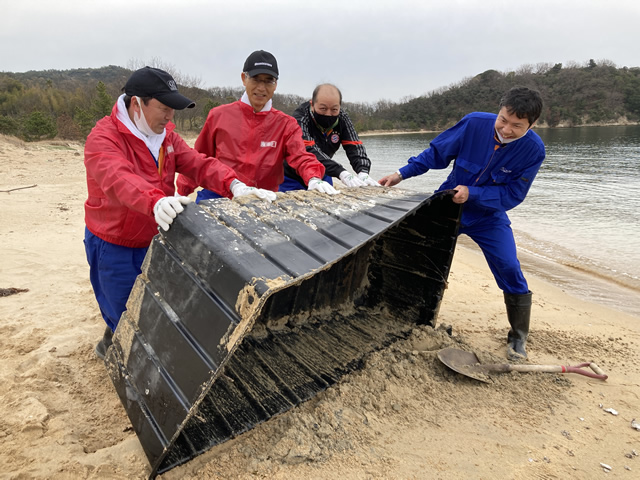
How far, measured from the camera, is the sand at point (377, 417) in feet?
6.25

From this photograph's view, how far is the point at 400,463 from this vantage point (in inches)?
76.7

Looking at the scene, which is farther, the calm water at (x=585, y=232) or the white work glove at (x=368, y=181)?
the calm water at (x=585, y=232)

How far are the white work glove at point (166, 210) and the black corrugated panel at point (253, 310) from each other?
3 cm

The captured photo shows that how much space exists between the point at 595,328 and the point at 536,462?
2.64 metres

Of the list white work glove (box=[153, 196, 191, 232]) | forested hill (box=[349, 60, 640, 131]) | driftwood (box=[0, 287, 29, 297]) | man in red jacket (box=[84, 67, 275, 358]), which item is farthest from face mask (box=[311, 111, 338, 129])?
forested hill (box=[349, 60, 640, 131])

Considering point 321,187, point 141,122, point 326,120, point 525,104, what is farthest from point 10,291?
point 525,104

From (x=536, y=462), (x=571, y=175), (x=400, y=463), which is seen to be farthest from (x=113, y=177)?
(x=571, y=175)

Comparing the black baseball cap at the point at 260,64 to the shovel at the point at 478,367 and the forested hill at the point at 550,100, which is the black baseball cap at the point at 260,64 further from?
the forested hill at the point at 550,100

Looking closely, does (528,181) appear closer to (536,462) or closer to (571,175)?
(536,462)

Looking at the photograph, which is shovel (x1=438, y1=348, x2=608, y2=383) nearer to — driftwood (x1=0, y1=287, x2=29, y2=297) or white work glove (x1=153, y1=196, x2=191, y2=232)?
white work glove (x1=153, y1=196, x2=191, y2=232)

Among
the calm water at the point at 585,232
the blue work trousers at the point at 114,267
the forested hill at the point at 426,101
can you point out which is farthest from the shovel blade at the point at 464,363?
the forested hill at the point at 426,101

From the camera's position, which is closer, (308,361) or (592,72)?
(308,361)

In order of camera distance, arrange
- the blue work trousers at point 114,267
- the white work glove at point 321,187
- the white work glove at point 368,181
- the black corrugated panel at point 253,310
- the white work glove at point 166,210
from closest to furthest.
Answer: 1. the black corrugated panel at point 253,310
2. the white work glove at point 166,210
3. the blue work trousers at point 114,267
4. the white work glove at point 321,187
5. the white work glove at point 368,181

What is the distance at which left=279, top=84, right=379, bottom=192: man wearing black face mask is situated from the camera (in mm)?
3566
